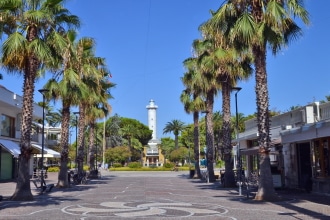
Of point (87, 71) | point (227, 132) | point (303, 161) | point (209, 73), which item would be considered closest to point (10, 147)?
point (87, 71)

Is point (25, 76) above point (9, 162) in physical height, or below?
above

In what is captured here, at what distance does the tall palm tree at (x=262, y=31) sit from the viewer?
17.9 m

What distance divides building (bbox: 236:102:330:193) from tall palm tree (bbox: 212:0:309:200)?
2.93 metres

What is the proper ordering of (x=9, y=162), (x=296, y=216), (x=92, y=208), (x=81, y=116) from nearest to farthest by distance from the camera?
(x=296, y=216), (x=92, y=208), (x=81, y=116), (x=9, y=162)

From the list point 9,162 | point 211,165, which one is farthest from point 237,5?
point 9,162

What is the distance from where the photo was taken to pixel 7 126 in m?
38.8

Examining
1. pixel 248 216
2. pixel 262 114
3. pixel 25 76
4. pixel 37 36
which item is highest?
pixel 37 36

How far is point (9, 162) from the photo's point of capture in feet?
133

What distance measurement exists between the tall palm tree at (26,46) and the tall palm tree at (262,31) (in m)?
7.88

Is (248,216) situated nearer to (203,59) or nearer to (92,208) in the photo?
(92,208)

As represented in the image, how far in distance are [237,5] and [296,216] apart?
10156mm

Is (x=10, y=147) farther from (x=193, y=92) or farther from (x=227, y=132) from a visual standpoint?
(x=227, y=132)

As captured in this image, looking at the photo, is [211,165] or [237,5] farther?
[211,165]

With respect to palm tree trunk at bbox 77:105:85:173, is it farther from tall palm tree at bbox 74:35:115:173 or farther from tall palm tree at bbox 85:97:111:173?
tall palm tree at bbox 85:97:111:173
